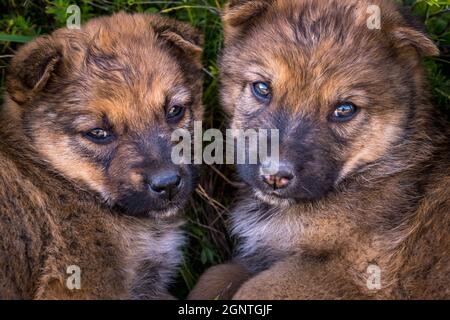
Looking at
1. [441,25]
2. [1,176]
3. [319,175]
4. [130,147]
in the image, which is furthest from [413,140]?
[1,176]

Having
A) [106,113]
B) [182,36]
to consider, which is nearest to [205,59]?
[182,36]

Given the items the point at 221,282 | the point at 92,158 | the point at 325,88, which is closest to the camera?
the point at 325,88

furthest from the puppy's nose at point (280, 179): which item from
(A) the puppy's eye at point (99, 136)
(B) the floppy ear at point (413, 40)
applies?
(B) the floppy ear at point (413, 40)

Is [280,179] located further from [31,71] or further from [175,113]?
[31,71]

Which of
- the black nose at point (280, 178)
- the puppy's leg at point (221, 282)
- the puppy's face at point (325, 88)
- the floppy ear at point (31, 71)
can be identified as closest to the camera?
the black nose at point (280, 178)

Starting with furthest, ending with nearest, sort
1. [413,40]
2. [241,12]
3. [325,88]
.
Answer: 1. [241,12]
2. [413,40]
3. [325,88]

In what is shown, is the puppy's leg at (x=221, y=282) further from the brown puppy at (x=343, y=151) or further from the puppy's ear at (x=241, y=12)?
the puppy's ear at (x=241, y=12)
